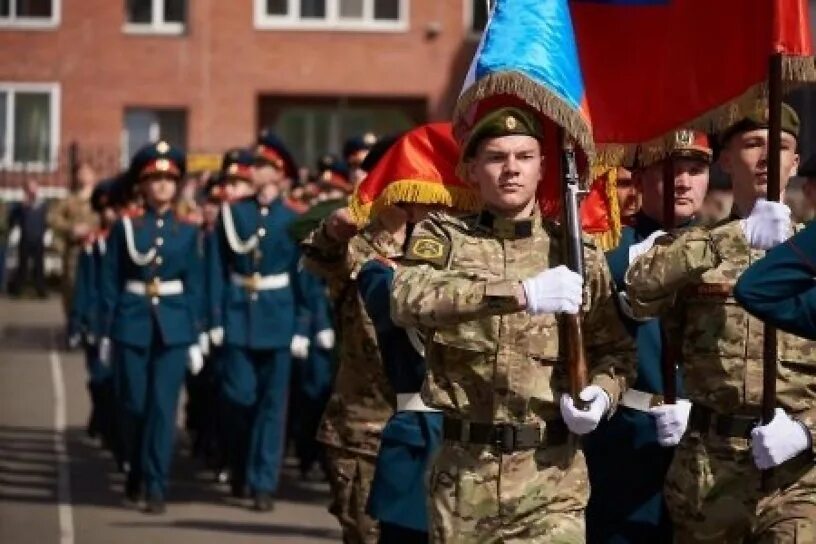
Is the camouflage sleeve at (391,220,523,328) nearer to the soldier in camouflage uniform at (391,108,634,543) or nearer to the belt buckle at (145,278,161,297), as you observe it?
the soldier in camouflage uniform at (391,108,634,543)

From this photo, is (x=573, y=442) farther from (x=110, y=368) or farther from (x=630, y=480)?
(x=110, y=368)

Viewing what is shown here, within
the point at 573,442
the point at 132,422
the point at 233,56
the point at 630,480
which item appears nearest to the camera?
the point at 573,442

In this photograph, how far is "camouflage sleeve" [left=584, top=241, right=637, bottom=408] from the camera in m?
7.39

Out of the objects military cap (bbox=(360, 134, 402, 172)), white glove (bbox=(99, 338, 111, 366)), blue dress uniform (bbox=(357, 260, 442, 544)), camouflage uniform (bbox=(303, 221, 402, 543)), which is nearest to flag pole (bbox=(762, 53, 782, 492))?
blue dress uniform (bbox=(357, 260, 442, 544))

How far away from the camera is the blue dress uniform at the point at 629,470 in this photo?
8.53 m

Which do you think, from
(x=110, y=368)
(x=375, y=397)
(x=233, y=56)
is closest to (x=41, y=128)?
(x=233, y=56)

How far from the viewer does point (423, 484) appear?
28.2 ft

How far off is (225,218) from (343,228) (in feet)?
18.7

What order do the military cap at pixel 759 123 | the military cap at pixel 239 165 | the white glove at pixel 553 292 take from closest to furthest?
the white glove at pixel 553 292, the military cap at pixel 759 123, the military cap at pixel 239 165

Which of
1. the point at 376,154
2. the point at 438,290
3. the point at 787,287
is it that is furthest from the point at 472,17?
the point at 787,287

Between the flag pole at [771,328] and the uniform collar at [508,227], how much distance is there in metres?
0.77

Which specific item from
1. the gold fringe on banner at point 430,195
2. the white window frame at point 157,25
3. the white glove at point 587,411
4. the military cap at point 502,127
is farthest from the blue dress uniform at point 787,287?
the white window frame at point 157,25

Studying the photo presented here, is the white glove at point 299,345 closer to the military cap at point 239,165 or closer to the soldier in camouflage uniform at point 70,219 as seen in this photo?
the military cap at point 239,165

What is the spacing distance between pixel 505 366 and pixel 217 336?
8.52 metres
